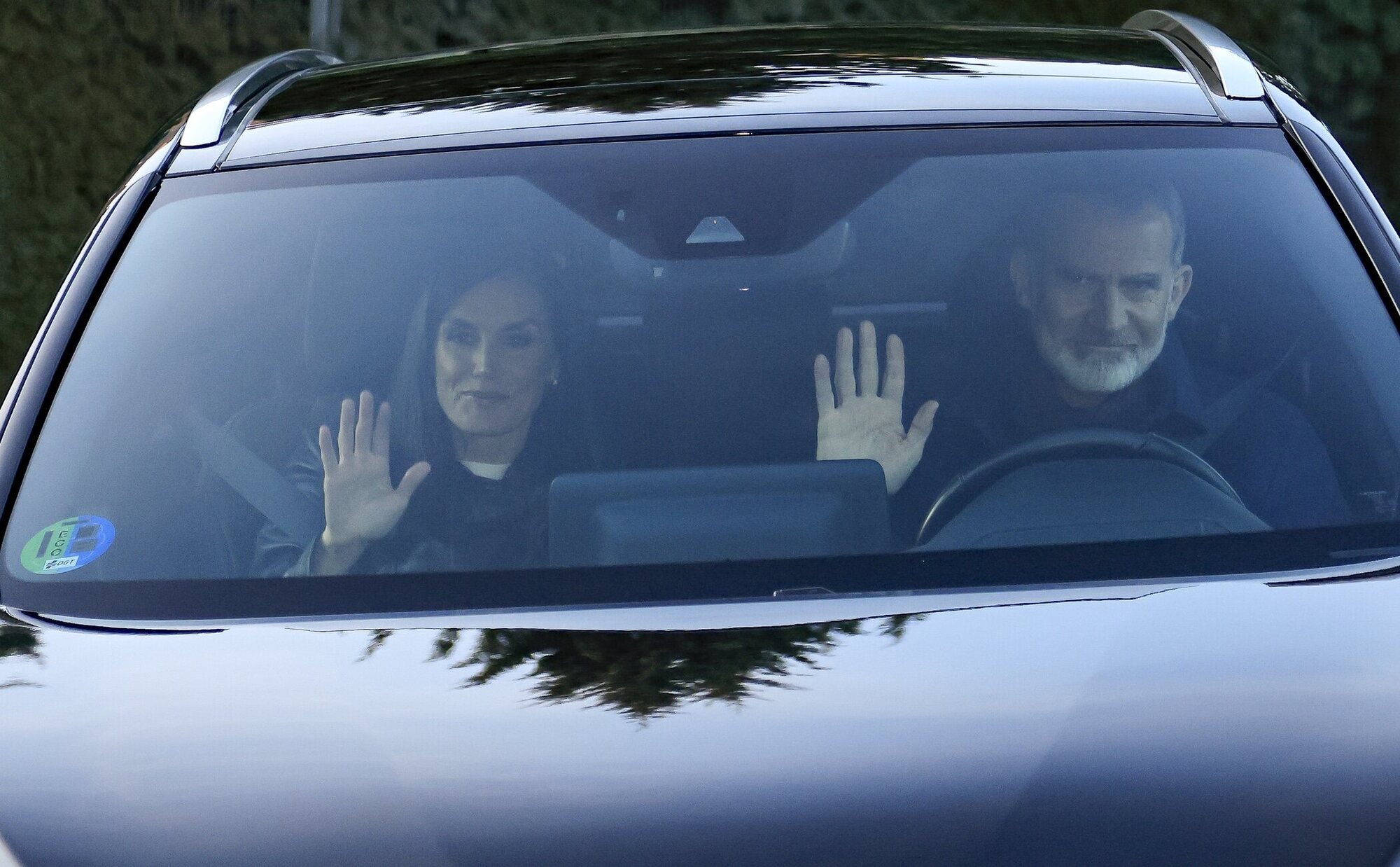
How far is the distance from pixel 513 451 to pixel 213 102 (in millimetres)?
784

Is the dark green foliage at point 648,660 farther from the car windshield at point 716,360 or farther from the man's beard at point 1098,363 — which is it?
the man's beard at point 1098,363

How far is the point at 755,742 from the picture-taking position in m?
1.45

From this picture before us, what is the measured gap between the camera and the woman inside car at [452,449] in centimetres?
194

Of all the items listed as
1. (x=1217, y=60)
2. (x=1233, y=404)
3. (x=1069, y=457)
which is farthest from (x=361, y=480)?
(x=1217, y=60)

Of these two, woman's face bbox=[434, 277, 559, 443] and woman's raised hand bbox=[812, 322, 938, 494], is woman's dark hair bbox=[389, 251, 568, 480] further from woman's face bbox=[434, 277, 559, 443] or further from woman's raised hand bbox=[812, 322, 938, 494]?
woman's raised hand bbox=[812, 322, 938, 494]

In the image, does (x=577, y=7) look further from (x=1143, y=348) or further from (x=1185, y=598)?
(x=1185, y=598)

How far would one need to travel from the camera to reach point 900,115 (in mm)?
2156

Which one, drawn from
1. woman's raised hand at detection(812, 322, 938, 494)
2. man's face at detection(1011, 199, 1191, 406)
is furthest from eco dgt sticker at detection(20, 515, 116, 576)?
man's face at detection(1011, 199, 1191, 406)

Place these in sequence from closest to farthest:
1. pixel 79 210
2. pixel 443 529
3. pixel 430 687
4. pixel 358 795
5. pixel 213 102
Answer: pixel 358 795, pixel 430 687, pixel 443 529, pixel 213 102, pixel 79 210

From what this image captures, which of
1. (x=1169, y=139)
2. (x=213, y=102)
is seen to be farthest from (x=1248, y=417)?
(x=213, y=102)

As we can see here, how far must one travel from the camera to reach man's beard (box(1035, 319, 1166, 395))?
215cm

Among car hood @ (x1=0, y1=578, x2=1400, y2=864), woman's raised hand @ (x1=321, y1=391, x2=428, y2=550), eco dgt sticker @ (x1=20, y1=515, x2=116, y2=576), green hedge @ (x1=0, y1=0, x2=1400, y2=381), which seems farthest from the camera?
green hedge @ (x1=0, y1=0, x2=1400, y2=381)

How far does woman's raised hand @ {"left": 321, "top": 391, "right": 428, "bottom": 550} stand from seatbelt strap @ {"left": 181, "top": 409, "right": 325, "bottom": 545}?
39mm

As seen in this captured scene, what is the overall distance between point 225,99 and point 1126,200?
1.32 meters
